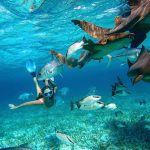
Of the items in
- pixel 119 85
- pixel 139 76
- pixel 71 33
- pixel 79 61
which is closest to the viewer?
pixel 139 76

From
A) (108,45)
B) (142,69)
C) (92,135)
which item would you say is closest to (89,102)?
(92,135)

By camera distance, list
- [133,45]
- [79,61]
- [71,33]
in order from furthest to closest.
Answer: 1. [71,33]
2. [79,61]
3. [133,45]

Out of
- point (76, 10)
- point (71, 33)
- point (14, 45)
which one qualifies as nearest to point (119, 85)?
point (76, 10)

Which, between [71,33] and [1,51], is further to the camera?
[1,51]

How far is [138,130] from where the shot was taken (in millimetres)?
13258

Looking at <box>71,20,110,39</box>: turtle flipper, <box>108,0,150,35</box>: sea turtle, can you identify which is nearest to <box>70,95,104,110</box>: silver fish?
<box>71,20,110,39</box>: turtle flipper

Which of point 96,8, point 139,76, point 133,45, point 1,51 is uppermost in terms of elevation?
point 1,51

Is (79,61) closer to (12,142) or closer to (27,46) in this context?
(12,142)

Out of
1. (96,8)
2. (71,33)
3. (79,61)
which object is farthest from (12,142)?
(71,33)

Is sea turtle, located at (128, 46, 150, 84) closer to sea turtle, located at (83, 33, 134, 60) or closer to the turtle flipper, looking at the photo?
sea turtle, located at (83, 33, 134, 60)

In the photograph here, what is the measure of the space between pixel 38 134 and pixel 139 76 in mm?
12375

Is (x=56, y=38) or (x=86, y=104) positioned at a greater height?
(x=56, y=38)

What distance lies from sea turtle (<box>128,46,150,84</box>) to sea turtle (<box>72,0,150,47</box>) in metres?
0.27

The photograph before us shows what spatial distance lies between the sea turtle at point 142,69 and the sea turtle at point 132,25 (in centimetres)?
27
